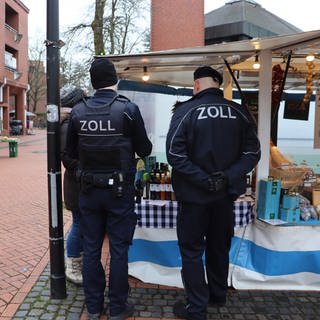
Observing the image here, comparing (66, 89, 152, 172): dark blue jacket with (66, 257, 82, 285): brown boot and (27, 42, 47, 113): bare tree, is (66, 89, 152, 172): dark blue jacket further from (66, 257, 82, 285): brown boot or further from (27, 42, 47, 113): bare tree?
(27, 42, 47, 113): bare tree

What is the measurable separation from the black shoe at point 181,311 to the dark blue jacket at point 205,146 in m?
0.95

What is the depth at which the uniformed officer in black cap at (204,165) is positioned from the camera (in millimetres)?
2887

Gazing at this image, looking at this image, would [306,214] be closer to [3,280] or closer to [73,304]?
[73,304]

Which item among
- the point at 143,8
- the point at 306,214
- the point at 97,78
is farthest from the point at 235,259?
the point at 143,8

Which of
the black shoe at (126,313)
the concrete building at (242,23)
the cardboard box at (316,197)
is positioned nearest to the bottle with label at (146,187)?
the black shoe at (126,313)

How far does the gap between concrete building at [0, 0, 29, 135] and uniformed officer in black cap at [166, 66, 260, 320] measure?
27928mm

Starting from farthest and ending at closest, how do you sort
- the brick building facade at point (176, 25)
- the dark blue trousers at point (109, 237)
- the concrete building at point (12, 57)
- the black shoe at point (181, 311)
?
the concrete building at point (12, 57) < the brick building facade at point (176, 25) < the black shoe at point (181, 311) < the dark blue trousers at point (109, 237)

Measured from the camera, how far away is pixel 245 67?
498 centimetres

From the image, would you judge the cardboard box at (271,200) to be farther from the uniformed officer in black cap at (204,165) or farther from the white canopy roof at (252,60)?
the uniformed officer in black cap at (204,165)

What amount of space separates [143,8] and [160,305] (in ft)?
48.0

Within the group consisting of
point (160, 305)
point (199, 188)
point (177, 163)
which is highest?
point (177, 163)

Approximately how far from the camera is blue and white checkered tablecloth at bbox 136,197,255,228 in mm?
3652

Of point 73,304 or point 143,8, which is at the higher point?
point 143,8

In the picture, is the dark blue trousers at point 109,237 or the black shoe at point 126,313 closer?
the dark blue trousers at point 109,237
